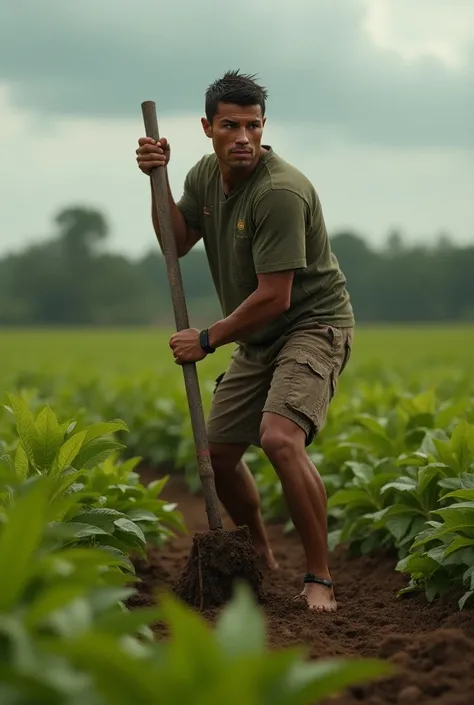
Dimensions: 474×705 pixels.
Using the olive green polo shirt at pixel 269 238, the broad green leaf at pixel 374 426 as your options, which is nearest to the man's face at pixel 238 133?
the olive green polo shirt at pixel 269 238

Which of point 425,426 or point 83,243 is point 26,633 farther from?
point 83,243

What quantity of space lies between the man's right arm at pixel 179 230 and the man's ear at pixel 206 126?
37 cm

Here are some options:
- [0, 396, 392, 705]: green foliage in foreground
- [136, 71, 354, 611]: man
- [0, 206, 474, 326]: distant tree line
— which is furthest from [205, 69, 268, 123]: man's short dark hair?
[0, 206, 474, 326]: distant tree line

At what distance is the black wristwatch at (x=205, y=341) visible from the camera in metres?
5.70

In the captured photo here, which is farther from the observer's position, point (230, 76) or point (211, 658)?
point (230, 76)

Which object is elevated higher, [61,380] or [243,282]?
[243,282]

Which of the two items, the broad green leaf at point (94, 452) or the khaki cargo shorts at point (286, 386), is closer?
the broad green leaf at point (94, 452)

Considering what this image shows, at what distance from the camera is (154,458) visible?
11.1 m

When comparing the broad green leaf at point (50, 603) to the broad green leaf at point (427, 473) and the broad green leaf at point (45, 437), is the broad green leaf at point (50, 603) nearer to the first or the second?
the broad green leaf at point (45, 437)

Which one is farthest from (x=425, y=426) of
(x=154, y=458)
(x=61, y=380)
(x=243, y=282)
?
(x=61, y=380)

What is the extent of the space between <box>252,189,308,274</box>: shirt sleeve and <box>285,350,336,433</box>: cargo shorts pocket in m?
0.52

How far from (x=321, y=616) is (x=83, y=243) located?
93840mm

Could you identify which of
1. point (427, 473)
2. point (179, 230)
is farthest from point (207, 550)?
point (179, 230)

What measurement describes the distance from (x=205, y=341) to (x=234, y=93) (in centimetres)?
125
